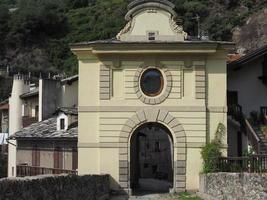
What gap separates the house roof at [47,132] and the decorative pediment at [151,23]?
8.03 m

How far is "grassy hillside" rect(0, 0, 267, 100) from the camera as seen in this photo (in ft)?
349

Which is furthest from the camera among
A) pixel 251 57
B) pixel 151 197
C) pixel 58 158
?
pixel 58 158

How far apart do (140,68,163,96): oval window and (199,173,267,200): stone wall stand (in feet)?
18.4

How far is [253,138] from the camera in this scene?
33.1 m

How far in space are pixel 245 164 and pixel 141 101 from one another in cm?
620

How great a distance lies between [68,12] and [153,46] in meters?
110

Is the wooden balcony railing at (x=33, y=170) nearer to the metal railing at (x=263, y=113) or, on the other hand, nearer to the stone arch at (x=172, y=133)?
the stone arch at (x=172, y=133)

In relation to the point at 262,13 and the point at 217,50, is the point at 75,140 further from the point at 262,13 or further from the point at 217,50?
the point at 262,13

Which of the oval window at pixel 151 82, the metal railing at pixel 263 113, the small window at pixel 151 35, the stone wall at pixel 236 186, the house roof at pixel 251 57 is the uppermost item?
the small window at pixel 151 35

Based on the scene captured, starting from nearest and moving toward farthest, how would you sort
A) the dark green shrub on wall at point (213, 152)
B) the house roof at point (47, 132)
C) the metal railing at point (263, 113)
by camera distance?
the dark green shrub on wall at point (213, 152) → the metal railing at point (263, 113) → the house roof at point (47, 132)

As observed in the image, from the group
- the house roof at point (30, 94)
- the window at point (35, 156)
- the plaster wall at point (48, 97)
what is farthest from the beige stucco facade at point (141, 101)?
the house roof at point (30, 94)

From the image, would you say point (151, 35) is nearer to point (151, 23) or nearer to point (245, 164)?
point (151, 23)

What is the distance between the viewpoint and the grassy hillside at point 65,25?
4193 inches

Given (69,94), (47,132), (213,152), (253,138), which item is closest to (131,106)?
(213,152)
